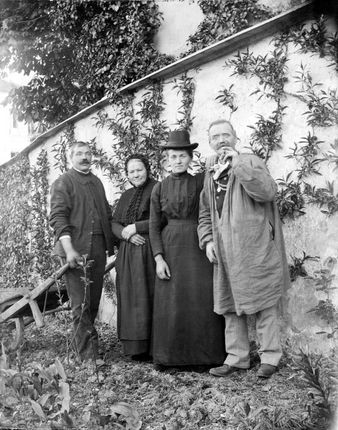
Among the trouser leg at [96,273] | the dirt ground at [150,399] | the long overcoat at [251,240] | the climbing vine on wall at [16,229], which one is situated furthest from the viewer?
the climbing vine on wall at [16,229]

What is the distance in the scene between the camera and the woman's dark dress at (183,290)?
381 centimetres

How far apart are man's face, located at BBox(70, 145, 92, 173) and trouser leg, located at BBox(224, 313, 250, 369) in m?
1.93

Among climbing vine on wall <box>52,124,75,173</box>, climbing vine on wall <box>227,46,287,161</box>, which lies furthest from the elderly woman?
climbing vine on wall <box>52,124,75,173</box>

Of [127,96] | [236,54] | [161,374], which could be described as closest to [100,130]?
[127,96]

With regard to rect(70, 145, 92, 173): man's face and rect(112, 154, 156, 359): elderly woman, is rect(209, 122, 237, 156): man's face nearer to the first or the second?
rect(112, 154, 156, 359): elderly woman

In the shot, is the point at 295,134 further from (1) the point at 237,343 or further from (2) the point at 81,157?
(2) the point at 81,157

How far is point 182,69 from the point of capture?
4.94 meters

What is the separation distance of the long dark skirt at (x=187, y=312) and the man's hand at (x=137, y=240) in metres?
0.37

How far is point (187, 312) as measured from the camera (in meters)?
3.83

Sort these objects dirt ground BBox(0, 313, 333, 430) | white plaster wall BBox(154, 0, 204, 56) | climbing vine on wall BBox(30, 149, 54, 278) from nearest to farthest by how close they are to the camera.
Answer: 1. dirt ground BBox(0, 313, 333, 430)
2. white plaster wall BBox(154, 0, 204, 56)
3. climbing vine on wall BBox(30, 149, 54, 278)

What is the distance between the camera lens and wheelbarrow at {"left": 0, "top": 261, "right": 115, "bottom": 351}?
4.32 metres

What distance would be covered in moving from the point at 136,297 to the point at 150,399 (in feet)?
3.40

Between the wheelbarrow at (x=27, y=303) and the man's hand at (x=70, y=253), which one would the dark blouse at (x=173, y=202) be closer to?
the man's hand at (x=70, y=253)

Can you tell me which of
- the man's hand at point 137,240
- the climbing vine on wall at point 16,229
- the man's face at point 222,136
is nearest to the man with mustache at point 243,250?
the man's face at point 222,136
